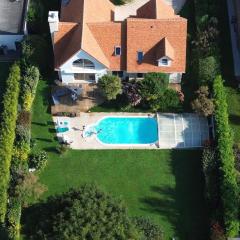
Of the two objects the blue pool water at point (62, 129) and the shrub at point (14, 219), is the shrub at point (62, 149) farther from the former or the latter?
the shrub at point (14, 219)

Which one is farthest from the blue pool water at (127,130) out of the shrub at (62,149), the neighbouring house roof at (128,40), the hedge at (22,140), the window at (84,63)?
the hedge at (22,140)

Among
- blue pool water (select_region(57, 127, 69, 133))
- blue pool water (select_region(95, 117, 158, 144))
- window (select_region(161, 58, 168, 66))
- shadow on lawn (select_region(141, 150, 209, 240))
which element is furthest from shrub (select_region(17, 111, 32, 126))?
window (select_region(161, 58, 168, 66))

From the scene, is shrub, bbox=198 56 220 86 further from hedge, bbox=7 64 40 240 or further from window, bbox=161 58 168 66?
hedge, bbox=7 64 40 240

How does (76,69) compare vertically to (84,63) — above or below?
below

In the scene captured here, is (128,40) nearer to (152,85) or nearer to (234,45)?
(152,85)

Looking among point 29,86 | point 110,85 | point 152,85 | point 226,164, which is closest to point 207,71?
point 152,85

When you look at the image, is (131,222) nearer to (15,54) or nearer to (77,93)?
(77,93)
